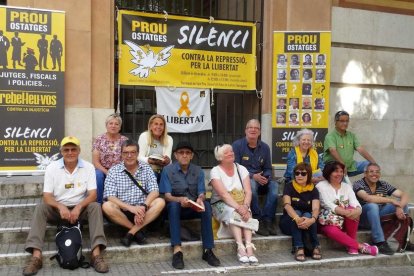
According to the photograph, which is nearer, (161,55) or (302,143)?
(302,143)

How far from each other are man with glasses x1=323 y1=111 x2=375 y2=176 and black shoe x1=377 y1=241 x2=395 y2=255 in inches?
51.6

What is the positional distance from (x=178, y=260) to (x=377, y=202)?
2978 millimetres

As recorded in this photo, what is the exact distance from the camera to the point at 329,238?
20.0ft

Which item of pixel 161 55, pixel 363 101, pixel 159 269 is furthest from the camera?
pixel 363 101

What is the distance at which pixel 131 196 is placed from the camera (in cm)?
539

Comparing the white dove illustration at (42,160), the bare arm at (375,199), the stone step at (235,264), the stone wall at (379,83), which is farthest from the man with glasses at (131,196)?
the stone wall at (379,83)

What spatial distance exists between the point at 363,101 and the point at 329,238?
381 centimetres

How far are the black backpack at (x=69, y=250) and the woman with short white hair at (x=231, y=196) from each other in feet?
5.83

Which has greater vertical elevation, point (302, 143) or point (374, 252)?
point (302, 143)

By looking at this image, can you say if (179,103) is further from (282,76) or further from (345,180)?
(345,180)

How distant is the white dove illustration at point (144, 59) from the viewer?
767cm

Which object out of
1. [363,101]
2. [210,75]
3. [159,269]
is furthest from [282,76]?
[159,269]

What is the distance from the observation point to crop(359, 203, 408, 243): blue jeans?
602 centimetres

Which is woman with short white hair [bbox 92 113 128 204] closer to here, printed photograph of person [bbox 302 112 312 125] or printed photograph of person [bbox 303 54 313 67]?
printed photograph of person [bbox 302 112 312 125]
